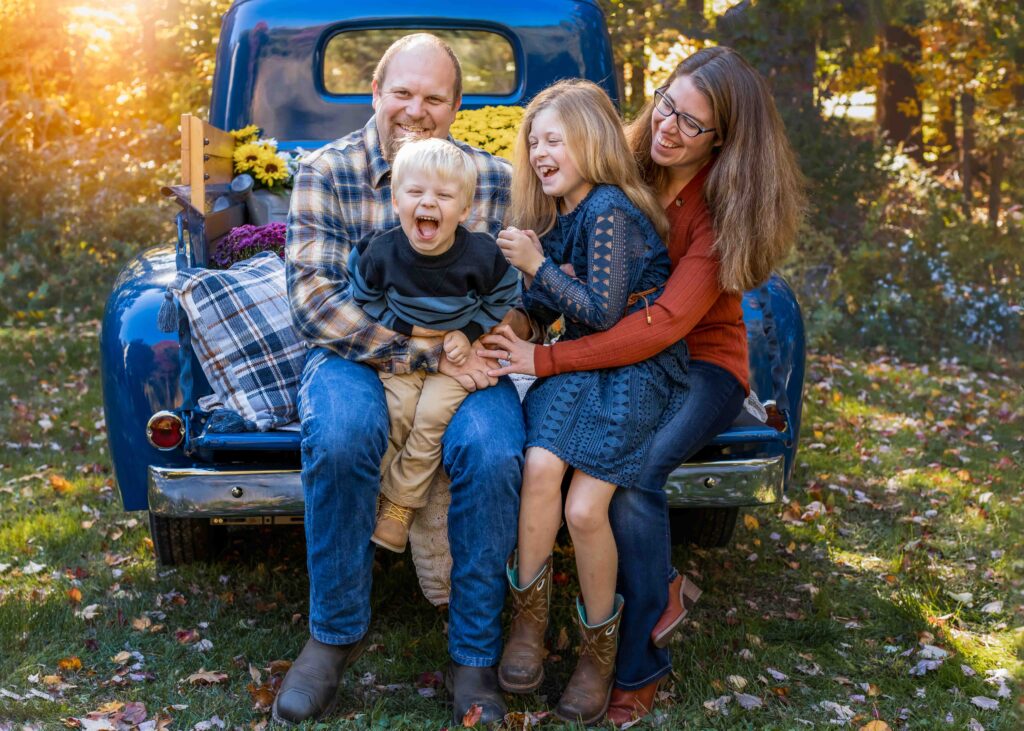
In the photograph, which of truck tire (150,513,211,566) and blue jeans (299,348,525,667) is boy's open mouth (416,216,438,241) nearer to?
blue jeans (299,348,525,667)

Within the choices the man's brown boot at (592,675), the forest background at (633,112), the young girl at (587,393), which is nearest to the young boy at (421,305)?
the young girl at (587,393)

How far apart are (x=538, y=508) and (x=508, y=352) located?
446 millimetres

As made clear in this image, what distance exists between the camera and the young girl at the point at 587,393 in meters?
2.87

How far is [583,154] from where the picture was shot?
2.94 m

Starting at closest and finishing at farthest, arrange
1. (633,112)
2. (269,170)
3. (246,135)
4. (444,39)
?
(269,170)
(246,135)
(444,39)
(633,112)

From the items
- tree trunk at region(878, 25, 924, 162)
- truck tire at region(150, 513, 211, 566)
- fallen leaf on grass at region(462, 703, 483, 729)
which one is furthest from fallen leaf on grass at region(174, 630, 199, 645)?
tree trunk at region(878, 25, 924, 162)

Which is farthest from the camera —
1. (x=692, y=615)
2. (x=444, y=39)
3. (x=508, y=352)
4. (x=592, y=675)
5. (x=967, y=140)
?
(x=967, y=140)

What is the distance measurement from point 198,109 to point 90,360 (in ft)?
16.1

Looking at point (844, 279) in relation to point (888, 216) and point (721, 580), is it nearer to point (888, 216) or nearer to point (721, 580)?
point (888, 216)

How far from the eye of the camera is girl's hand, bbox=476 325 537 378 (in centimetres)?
301

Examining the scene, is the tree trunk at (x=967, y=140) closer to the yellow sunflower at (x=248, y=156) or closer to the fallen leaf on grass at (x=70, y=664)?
the yellow sunflower at (x=248, y=156)

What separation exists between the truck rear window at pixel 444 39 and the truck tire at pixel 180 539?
80.3 inches

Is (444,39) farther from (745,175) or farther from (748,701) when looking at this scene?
(748,701)

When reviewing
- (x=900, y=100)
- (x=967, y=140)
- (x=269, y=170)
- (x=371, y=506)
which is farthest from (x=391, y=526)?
(x=967, y=140)
